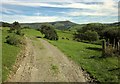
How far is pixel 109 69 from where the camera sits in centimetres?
2292

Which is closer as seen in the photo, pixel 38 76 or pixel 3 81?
pixel 3 81

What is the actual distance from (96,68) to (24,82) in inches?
324

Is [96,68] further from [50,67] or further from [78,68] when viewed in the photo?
[50,67]

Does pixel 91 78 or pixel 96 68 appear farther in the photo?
pixel 96 68

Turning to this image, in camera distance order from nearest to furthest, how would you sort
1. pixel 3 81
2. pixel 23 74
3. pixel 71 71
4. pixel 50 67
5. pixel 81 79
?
1. pixel 3 81
2. pixel 81 79
3. pixel 23 74
4. pixel 71 71
5. pixel 50 67

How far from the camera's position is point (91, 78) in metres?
19.4

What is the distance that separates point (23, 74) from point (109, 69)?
763cm

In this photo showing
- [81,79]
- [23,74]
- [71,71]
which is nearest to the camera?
[81,79]

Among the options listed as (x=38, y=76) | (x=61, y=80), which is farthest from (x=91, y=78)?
(x=38, y=76)

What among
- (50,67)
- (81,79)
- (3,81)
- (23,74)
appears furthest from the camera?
(50,67)

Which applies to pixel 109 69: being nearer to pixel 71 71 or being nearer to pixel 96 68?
pixel 96 68

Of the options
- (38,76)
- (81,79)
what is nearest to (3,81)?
(38,76)

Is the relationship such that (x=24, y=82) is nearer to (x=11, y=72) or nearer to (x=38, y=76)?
(x=38, y=76)

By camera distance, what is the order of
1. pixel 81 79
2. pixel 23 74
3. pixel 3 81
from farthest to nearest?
1. pixel 23 74
2. pixel 81 79
3. pixel 3 81
